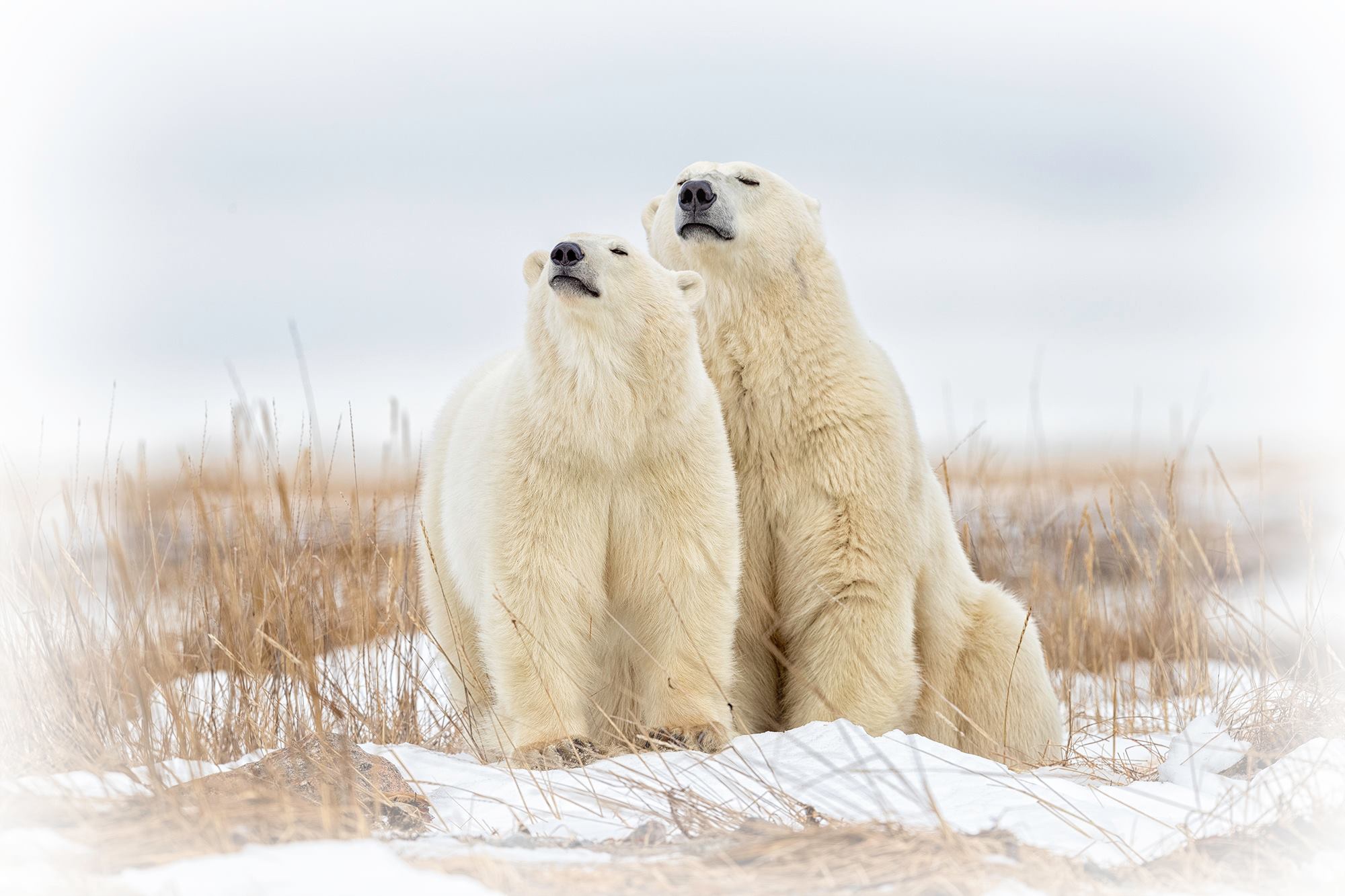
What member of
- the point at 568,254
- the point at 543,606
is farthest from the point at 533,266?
the point at 543,606

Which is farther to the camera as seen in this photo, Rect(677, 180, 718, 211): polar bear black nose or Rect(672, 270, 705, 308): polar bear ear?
Rect(677, 180, 718, 211): polar bear black nose

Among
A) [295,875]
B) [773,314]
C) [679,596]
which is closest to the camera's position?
[295,875]

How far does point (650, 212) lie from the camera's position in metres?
5.00

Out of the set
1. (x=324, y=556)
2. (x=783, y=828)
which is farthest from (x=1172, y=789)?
(x=324, y=556)

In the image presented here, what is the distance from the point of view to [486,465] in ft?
12.7

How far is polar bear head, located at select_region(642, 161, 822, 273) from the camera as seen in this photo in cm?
427

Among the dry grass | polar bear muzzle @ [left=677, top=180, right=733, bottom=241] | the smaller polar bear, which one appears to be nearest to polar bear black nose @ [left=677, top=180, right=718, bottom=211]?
polar bear muzzle @ [left=677, top=180, right=733, bottom=241]

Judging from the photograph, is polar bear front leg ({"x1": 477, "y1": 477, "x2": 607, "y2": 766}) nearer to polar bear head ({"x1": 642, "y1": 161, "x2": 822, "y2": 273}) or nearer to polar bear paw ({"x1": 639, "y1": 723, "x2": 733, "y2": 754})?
polar bear paw ({"x1": 639, "y1": 723, "x2": 733, "y2": 754})

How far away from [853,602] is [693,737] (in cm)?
92

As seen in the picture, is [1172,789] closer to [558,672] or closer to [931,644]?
[931,644]

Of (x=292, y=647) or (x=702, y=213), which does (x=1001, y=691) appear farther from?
(x=292, y=647)

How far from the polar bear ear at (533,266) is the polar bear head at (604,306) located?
29 cm

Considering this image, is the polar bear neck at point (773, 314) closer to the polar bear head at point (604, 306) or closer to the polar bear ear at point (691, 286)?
the polar bear ear at point (691, 286)

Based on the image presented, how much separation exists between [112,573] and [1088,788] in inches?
126
